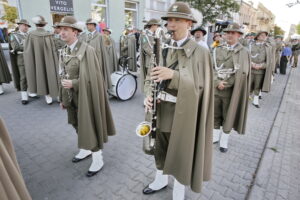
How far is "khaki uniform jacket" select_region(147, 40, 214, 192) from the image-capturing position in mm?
2191

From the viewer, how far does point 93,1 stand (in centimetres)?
1302

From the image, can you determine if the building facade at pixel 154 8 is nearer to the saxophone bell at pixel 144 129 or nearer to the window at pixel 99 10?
the window at pixel 99 10

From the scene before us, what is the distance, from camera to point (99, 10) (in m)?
13.6

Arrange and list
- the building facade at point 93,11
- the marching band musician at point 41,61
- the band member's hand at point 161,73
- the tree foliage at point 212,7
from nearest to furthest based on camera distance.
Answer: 1. the band member's hand at point 161,73
2. the marching band musician at point 41,61
3. the building facade at point 93,11
4. the tree foliage at point 212,7

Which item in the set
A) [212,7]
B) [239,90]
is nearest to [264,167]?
[239,90]

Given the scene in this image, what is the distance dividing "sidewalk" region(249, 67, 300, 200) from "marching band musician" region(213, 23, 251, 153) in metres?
0.85

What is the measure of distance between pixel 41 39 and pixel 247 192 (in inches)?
250

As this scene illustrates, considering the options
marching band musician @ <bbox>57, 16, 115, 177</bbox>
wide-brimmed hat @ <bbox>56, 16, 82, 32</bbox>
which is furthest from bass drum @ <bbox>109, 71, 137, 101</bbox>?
wide-brimmed hat @ <bbox>56, 16, 82, 32</bbox>

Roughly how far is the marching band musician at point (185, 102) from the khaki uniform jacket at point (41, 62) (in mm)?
4893

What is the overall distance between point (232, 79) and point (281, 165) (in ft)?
6.23

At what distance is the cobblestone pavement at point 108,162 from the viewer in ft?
10.4

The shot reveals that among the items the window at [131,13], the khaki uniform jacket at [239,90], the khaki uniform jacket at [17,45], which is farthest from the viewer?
the window at [131,13]

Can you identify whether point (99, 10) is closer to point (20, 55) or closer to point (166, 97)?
point (20, 55)

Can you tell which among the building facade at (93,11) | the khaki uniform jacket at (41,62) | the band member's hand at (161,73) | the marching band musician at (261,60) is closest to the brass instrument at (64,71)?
the band member's hand at (161,73)
